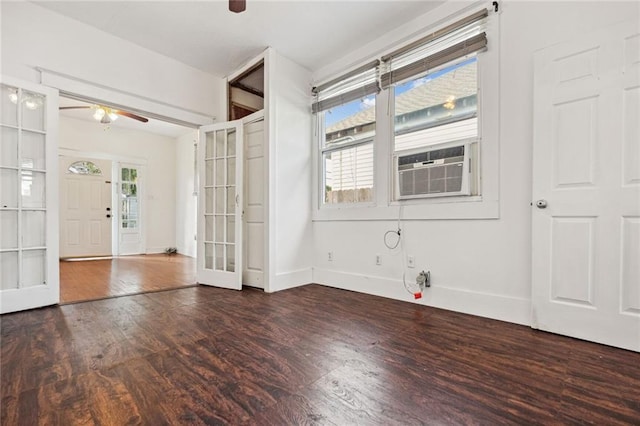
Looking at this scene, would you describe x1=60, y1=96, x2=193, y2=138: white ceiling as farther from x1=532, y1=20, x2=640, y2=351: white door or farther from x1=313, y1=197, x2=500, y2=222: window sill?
x1=532, y1=20, x2=640, y2=351: white door

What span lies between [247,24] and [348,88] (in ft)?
4.33

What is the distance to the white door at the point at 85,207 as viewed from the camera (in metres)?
6.14

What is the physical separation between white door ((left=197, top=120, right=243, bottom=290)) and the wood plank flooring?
450 mm

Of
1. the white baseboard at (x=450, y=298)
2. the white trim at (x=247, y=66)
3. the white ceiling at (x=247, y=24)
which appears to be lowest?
the white baseboard at (x=450, y=298)

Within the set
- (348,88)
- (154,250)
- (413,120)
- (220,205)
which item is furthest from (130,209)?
(413,120)

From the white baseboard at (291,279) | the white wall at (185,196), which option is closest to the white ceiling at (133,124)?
the white wall at (185,196)

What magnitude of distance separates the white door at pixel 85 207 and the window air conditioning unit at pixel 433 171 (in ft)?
21.9

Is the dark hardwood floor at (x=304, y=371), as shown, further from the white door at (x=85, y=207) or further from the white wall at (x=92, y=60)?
the white door at (x=85, y=207)

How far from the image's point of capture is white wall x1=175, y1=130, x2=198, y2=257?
6.96 m

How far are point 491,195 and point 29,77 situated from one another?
169 inches

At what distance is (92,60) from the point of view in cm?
308

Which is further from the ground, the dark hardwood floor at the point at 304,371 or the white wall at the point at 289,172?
the white wall at the point at 289,172

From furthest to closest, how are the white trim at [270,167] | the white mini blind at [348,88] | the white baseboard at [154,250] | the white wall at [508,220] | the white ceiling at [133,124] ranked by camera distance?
the white baseboard at [154,250] < the white ceiling at [133,124] < the white trim at [270,167] < the white mini blind at [348,88] < the white wall at [508,220]

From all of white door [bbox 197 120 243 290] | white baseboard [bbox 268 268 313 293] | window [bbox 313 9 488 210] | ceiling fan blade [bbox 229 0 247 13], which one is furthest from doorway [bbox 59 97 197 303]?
ceiling fan blade [bbox 229 0 247 13]
